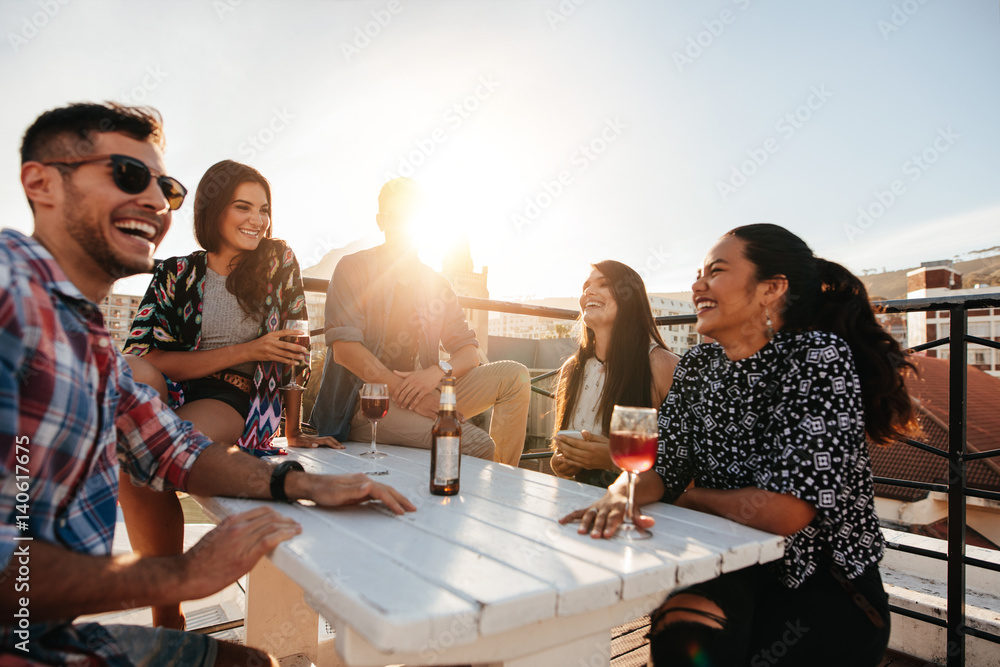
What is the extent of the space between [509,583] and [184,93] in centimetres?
371

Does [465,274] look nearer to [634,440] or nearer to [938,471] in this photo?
[938,471]

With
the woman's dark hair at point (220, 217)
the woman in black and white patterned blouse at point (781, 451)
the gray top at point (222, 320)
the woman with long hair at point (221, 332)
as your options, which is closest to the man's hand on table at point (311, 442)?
the woman with long hair at point (221, 332)

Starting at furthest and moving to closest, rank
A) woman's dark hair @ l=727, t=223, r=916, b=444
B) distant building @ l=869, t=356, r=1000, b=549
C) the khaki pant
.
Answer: distant building @ l=869, t=356, r=1000, b=549
the khaki pant
woman's dark hair @ l=727, t=223, r=916, b=444

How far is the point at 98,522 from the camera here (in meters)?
0.93

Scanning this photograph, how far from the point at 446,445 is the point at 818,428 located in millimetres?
914

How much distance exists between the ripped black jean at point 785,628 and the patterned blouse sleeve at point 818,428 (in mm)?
198

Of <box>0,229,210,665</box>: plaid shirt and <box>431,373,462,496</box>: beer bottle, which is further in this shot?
<box>431,373,462,496</box>: beer bottle

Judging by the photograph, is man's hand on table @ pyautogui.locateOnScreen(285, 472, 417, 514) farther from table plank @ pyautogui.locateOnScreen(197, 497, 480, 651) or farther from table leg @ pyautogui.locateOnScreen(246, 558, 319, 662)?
table leg @ pyautogui.locateOnScreen(246, 558, 319, 662)

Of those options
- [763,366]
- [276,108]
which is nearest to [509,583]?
[763,366]

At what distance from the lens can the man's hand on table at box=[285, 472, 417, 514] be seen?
3.79 ft

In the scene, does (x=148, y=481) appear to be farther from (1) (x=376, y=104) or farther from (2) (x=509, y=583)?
(1) (x=376, y=104)

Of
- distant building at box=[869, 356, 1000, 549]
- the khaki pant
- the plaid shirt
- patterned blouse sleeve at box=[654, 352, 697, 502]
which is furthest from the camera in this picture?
distant building at box=[869, 356, 1000, 549]

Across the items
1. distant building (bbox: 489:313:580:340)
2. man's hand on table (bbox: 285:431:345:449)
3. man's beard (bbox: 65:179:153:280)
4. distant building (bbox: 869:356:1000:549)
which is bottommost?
distant building (bbox: 869:356:1000:549)

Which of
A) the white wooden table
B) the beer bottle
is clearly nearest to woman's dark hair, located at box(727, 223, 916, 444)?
the white wooden table
